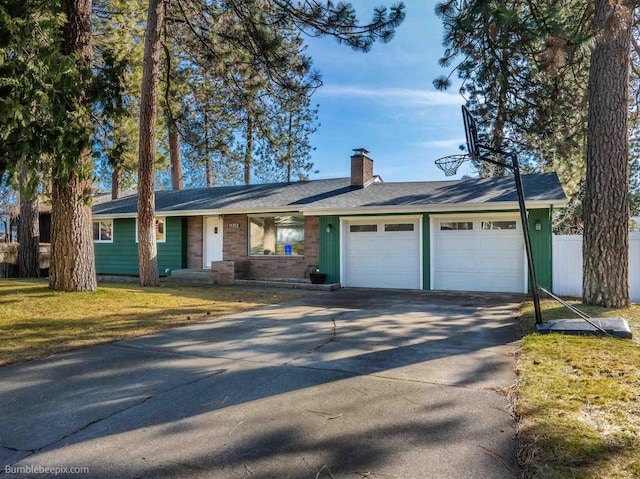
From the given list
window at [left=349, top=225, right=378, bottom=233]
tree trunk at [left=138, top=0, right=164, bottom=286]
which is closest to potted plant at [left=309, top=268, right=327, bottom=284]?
window at [left=349, top=225, right=378, bottom=233]

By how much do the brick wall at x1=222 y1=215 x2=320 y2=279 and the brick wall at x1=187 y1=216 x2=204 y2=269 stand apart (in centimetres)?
115

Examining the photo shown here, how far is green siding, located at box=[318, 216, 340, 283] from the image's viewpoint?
1336 centimetres

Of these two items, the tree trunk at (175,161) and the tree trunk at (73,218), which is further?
the tree trunk at (175,161)

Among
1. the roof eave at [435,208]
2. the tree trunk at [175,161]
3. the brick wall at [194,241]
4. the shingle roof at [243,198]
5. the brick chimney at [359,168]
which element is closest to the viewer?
the roof eave at [435,208]

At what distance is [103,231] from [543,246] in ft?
53.9

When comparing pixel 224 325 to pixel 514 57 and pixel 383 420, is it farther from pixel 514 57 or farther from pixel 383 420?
→ pixel 514 57

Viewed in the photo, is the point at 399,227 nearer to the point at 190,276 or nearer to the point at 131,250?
the point at 190,276

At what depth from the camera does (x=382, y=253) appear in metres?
13.1

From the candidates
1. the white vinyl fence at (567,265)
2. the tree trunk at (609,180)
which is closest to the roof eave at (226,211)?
the white vinyl fence at (567,265)

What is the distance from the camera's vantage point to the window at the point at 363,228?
1329 cm

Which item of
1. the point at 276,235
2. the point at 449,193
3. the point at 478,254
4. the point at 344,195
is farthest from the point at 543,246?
the point at 276,235

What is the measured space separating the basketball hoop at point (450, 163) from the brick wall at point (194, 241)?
34.0ft

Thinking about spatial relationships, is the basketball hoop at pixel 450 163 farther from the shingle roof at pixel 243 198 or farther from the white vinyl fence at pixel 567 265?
the shingle roof at pixel 243 198

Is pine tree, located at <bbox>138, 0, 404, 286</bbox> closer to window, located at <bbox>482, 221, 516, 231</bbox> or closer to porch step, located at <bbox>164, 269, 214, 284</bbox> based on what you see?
porch step, located at <bbox>164, 269, 214, 284</bbox>
